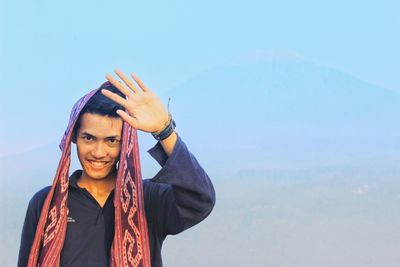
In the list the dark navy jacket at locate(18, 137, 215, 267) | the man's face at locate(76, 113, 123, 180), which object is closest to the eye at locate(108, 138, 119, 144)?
the man's face at locate(76, 113, 123, 180)

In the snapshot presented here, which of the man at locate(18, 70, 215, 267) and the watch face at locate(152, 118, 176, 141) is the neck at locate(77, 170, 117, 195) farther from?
the watch face at locate(152, 118, 176, 141)

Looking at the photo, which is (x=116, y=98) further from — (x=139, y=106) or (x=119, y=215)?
(x=119, y=215)

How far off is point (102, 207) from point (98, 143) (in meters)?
0.12

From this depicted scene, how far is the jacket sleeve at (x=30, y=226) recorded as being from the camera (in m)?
1.27

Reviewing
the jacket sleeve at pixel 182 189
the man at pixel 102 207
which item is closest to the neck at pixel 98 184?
the man at pixel 102 207

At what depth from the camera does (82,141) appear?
4.07 feet

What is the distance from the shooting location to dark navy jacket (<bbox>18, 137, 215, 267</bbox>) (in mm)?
1128

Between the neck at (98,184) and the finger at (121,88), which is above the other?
the finger at (121,88)

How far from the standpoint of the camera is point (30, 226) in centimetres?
127

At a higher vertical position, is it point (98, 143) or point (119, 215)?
point (98, 143)

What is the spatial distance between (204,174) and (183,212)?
0.08m

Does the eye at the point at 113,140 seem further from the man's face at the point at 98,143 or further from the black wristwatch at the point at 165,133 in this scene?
the black wristwatch at the point at 165,133

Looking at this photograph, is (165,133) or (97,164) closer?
(165,133)

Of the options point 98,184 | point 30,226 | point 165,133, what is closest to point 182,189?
point 165,133
